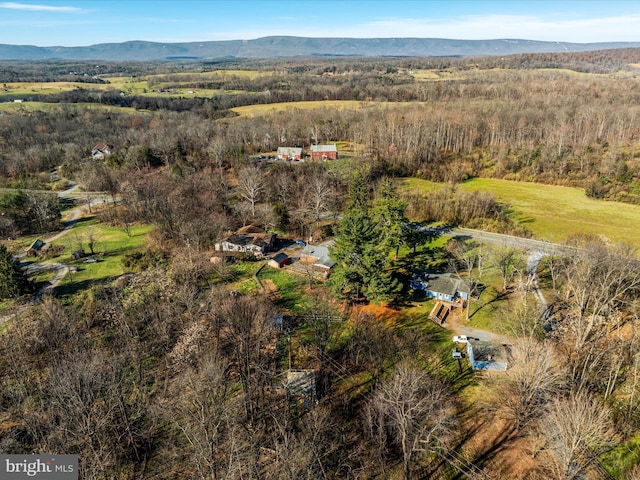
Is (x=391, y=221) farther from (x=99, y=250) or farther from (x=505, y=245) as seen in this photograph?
(x=99, y=250)

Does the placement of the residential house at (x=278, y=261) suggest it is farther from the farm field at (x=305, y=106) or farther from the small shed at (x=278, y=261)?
the farm field at (x=305, y=106)

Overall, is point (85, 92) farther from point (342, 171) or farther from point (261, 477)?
point (261, 477)

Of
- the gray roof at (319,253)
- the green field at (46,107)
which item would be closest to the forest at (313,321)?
the gray roof at (319,253)

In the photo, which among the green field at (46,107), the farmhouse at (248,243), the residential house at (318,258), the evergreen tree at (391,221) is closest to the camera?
the evergreen tree at (391,221)

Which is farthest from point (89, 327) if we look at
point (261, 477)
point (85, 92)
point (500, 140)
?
point (85, 92)

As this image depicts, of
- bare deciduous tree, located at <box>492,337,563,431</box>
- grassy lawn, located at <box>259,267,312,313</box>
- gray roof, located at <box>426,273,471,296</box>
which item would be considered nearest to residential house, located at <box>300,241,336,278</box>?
grassy lawn, located at <box>259,267,312,313</box>
